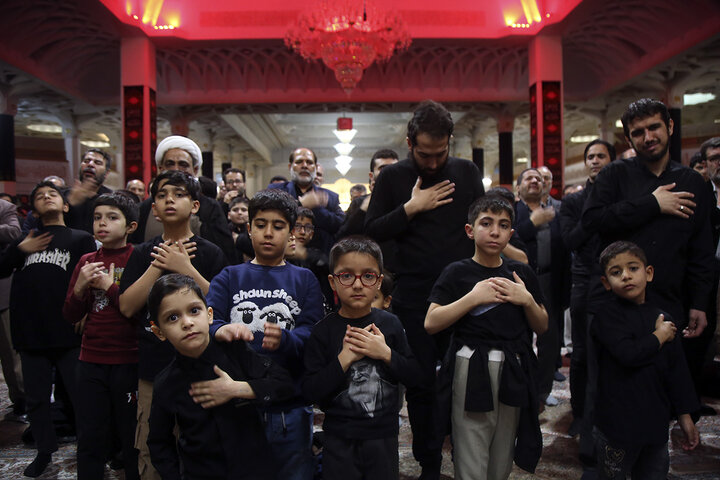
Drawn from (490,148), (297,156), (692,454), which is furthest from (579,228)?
(490,148)

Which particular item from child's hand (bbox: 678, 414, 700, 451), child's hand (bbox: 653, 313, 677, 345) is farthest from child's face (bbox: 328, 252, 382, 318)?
child's hand (bbox: 678, 414, 700, 451)

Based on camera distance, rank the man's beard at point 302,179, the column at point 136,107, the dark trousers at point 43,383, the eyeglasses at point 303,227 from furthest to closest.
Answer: the column at point 136,107 → the man's beard at point 302,179 → the eyeglasses at point 303,227 → the dark trousers at point 43,383

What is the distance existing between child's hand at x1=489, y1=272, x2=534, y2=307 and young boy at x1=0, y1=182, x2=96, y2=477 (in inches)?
87.9

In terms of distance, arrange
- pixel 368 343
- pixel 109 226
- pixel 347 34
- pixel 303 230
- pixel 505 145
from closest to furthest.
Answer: pixel 368 343 → pixel 109 226 → pixel 303 230 → pixel 347 34 → pixel 505 145

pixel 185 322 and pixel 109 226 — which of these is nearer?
pixel 185 322

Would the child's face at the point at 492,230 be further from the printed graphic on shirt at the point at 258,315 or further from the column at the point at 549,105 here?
the column at the point at 549,105

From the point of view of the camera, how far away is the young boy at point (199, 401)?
160 centimetres

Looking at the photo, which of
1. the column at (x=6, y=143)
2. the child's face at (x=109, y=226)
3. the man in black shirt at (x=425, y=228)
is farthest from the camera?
the column at (x=6, y=143)

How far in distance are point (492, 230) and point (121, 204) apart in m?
1.71

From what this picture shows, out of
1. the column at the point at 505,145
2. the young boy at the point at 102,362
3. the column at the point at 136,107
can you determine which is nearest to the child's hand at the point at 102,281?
the young boy at the point at 102,362

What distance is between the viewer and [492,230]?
1928 millimetres

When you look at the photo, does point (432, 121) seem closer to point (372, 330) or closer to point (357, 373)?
point (372, 330)

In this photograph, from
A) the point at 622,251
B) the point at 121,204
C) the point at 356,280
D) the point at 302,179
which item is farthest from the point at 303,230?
the point at 622,251

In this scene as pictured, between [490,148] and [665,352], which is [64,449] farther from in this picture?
[490,148]
